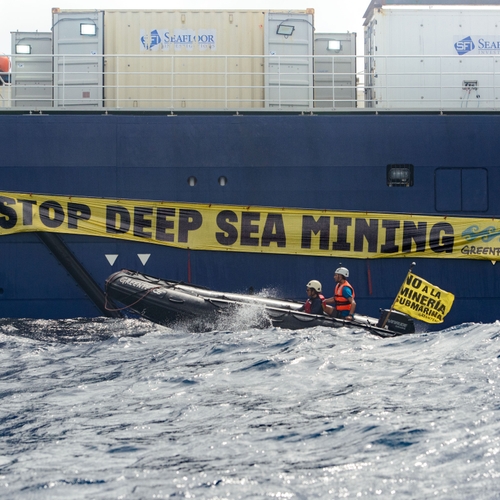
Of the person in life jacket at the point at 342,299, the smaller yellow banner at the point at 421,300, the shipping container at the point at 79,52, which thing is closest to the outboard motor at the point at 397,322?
the smaller yellow banner at the point at 421,300

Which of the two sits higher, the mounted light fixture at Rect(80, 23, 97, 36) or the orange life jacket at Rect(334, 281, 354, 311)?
the mounted light fixture at Rect(80, 23, 97, 36)

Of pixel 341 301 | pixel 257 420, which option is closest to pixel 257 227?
pixel 341 301

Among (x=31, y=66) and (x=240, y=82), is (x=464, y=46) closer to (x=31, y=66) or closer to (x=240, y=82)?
(x=240, y=82)

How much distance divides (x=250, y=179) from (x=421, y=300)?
390cm

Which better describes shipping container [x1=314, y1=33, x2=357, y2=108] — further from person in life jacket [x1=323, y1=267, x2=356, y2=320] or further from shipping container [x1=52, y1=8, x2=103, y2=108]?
person in life jacket [x1=323, y1=267, x2=356, y2=320]

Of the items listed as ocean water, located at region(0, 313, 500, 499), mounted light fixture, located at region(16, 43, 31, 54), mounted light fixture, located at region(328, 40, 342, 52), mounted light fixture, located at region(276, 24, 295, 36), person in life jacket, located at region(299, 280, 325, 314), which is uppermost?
mounted light fixture, located at region(276, 24, 295, 36)

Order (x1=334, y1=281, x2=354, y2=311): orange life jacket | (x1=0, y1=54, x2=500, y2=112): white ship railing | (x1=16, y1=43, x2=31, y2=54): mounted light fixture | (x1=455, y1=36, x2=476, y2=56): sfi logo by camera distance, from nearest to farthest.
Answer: (x1=334, y1=281, x2=354, y2=311): orange life jacket < (x1=0, y1=54, x2=500, y2=112): white ship railing < (x1=16, y1=43, x2=31, y2=54): mounted light fixture < (x1=455, y1=36, x2=476, y2=56): sfi logo

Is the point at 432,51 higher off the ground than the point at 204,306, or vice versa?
the point at 432,51

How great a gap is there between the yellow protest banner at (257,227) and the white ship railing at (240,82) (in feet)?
6.85

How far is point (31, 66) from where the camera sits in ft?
50.7

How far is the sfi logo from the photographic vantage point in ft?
51.3

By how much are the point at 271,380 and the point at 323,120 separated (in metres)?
7.07

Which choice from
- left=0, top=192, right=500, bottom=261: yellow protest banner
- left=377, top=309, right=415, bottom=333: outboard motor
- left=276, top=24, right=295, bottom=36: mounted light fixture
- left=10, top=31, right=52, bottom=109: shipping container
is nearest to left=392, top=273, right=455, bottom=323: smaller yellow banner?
left=377, top=309, right=415, bottom=333: outboard motor

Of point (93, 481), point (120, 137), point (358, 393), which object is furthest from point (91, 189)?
point (93, 481)
